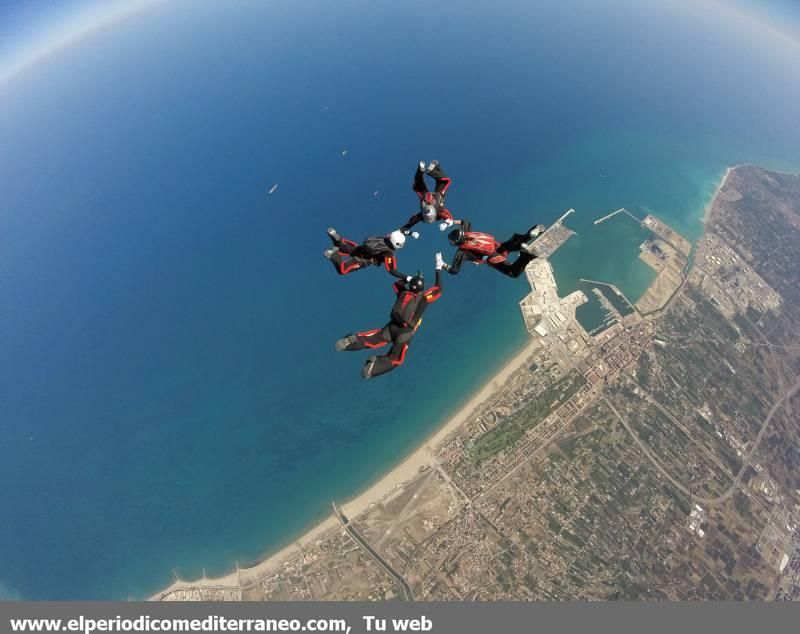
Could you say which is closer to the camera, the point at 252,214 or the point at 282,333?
the point at 282,333

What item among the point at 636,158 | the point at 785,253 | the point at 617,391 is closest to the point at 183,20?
the point at 636,158

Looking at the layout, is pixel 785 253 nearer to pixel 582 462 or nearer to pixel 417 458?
pixel 582 462

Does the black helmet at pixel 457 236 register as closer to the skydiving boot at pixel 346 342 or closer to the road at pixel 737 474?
the skydiving boot at pixel 346 342

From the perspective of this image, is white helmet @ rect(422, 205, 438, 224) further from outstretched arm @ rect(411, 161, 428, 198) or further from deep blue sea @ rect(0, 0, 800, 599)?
deep blue sea @ rect(0, 0, 800, 599)

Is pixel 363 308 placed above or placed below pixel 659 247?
above

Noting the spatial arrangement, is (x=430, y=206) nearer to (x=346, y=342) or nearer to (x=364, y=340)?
(x=364, y=340)

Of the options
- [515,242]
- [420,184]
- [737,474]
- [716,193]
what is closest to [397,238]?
[420,184]
